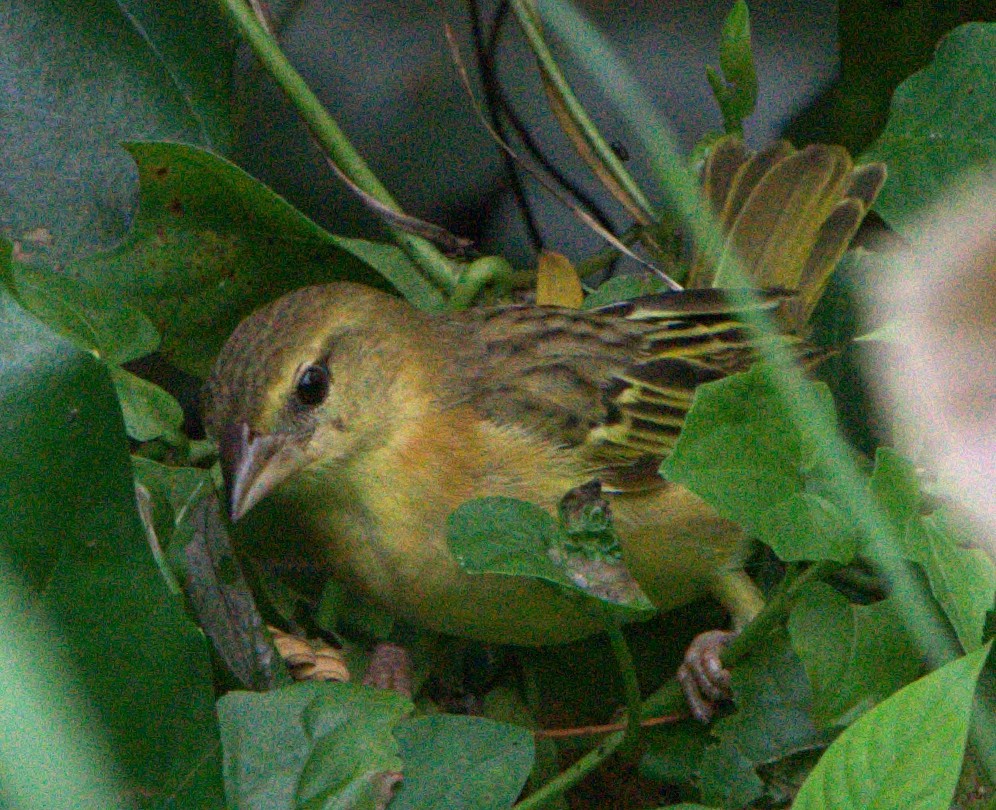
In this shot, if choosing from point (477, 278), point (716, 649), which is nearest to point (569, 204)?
point (477, 278)

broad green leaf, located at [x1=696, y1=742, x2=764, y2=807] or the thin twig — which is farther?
the thin twig

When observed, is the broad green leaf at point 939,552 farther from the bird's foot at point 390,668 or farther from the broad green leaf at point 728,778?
the bird's foot at point 390,668

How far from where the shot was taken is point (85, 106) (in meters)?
1.98

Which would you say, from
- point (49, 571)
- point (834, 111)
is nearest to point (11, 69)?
point (49, 571)

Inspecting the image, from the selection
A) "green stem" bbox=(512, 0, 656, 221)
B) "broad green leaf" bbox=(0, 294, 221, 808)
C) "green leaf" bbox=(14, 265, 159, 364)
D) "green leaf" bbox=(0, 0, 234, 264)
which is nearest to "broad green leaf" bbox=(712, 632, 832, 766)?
"broad green leaf" bbox=(0, 294, 221, 808)

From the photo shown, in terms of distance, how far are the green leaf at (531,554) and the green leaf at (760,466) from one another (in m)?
0.14

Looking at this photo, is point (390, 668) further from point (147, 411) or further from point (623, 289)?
point (623, 289)

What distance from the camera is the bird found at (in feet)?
5.86

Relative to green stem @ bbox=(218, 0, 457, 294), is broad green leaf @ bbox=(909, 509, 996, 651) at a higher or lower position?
lower

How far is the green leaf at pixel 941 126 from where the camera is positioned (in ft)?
6.49

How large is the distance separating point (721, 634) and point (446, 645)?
39 cm

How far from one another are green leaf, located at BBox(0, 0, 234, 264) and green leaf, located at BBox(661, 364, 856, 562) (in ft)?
3.35

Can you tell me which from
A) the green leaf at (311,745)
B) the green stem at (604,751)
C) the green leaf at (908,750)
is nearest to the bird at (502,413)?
the green stem at (604,751)

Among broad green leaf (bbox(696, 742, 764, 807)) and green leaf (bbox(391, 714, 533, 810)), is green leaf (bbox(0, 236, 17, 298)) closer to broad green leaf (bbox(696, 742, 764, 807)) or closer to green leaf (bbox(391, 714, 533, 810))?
green leaf (bbox(391, 714, 533, 810))
